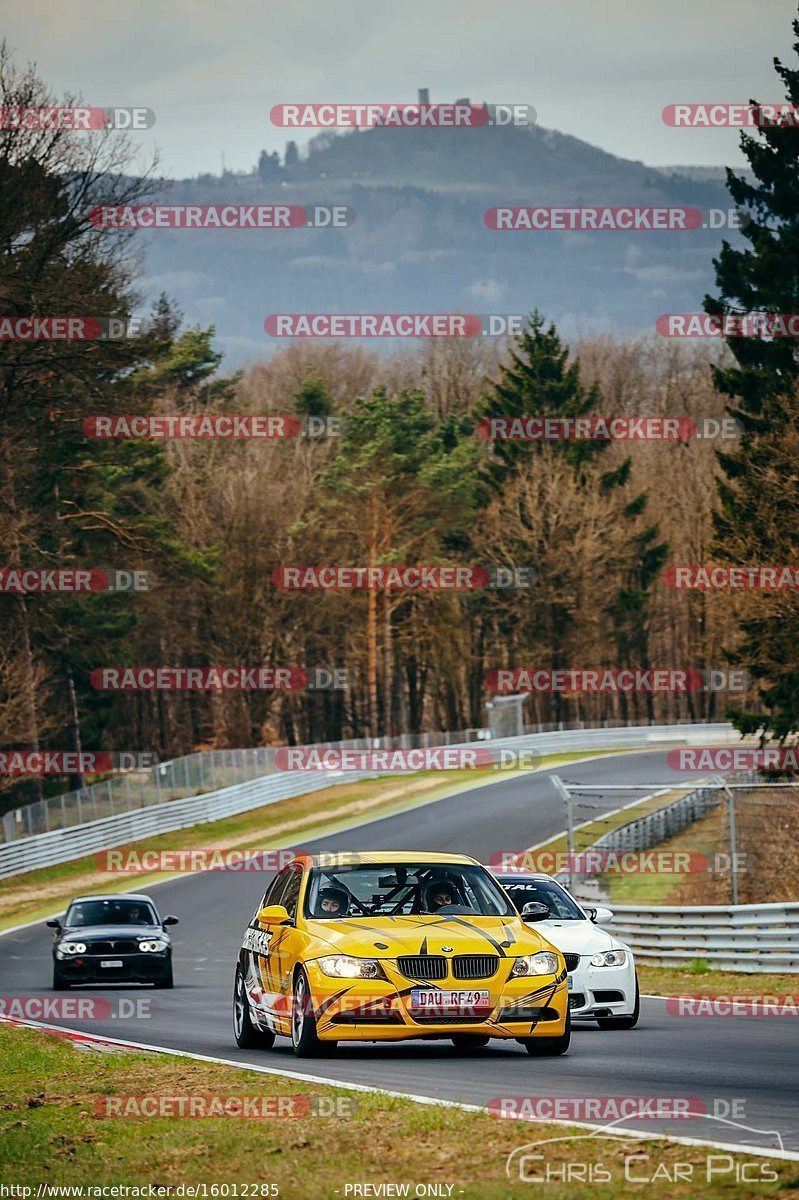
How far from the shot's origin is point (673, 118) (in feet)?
103

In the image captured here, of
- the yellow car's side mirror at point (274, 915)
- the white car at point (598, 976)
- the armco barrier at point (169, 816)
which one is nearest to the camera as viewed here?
the yellow car's side mirror at point (274, 915)

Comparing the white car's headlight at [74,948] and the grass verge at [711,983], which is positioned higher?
the white car's headlight at [74,948]

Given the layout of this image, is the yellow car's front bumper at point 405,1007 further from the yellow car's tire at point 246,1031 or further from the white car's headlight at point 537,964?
the yellow car's tire at point 246,1031

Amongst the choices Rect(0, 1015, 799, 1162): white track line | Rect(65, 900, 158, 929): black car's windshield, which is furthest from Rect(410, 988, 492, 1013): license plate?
Rect(65, 900, 158, 929): black car's windshield

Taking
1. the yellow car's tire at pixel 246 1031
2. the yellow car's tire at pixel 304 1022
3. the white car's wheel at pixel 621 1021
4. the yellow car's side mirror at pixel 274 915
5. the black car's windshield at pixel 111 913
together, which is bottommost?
the black car's windshield at pixel 111 913

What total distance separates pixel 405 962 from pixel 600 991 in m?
4.72

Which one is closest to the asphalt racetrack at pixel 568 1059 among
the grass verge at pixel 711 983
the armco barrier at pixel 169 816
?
the grass verge at pixel 711 983

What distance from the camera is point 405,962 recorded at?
41.1 feet

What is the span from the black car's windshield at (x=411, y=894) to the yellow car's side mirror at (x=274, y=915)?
0.27 meters

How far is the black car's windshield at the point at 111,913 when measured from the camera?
84.9 ft

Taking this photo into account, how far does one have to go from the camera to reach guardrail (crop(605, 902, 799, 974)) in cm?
2278

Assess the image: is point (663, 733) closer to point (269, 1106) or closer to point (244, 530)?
point (244, 530)

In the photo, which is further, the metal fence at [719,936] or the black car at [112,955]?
the black car at [112,955]

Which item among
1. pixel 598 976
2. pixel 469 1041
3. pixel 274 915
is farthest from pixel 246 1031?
pixel 598 976
